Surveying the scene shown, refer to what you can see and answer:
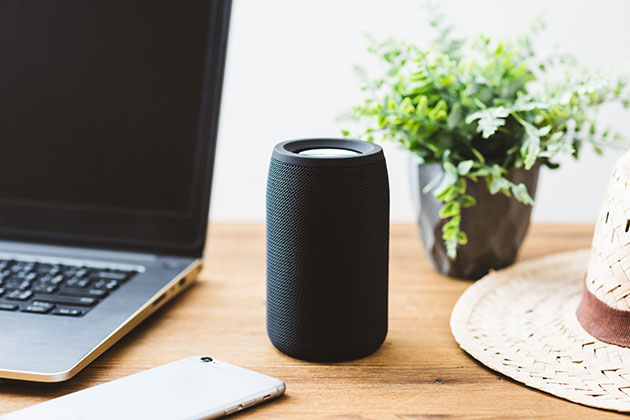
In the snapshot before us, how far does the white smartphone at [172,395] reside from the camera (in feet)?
1.55

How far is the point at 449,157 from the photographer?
0.74 metres

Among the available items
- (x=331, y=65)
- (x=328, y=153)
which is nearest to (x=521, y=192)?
(x=328, y=153)

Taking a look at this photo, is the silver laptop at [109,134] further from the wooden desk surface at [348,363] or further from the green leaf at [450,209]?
the green leaf at [450,209]

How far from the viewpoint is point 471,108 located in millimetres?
730

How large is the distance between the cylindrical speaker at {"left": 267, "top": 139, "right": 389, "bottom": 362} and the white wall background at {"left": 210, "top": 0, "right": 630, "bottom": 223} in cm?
53

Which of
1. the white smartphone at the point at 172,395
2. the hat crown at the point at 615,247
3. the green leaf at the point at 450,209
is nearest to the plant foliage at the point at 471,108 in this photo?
the green leaf at the point at 450,209

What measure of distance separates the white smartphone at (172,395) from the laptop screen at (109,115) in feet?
0.84

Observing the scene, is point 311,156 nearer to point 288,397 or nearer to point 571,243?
point 288,397

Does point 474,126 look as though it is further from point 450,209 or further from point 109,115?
point 109,115

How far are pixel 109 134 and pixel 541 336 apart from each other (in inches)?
20.4

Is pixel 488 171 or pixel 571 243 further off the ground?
pixel 488 171

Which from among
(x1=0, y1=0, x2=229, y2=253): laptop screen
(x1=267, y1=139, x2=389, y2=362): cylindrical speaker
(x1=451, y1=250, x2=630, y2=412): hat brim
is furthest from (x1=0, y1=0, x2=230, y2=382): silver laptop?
(x1=451, y1=250, x2=630, y2=412): hat brim

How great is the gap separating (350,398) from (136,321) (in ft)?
0.73

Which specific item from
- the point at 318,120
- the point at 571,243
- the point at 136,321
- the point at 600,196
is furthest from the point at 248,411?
the point at 600,196
